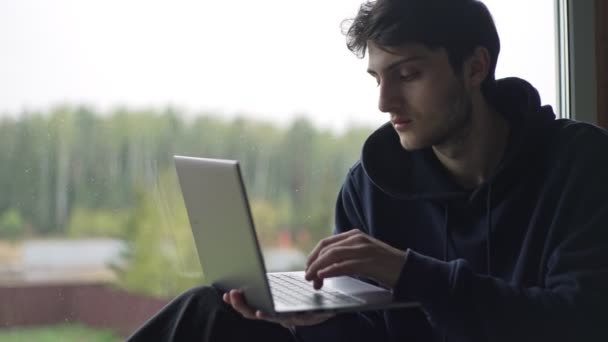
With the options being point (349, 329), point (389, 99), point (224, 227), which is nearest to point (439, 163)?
point (389, 99)

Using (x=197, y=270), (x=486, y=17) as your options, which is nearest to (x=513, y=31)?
(x=486, y=17)

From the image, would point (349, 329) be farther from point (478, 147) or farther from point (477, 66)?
point (477, 66)

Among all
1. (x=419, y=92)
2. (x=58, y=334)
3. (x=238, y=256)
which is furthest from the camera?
(x=58, y=334)

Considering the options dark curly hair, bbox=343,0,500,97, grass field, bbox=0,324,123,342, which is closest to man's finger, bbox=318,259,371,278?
dark curly hair, bbox=343,0,500,97

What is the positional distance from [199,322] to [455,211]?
1.74 feet

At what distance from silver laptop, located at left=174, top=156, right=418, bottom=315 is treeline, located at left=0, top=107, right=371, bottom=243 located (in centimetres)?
40

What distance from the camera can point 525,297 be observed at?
123 centimetres

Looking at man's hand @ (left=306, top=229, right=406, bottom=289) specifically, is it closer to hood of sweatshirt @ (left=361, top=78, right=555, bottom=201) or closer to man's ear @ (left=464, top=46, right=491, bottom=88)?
hood of sweatshirt @ (left=361, top=78, right=555, bottom=201)

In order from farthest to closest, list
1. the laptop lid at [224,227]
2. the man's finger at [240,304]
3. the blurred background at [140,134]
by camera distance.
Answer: the blurred background at [140,134], the man's finger at [240,304], the laptop lid at [224,227]

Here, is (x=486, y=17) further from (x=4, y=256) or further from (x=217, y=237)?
(x=4, y=256)

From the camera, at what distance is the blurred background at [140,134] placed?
65.8 inches

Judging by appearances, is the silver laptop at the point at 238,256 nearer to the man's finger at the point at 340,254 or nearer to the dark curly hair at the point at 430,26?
the man's finger at the point at 340,254

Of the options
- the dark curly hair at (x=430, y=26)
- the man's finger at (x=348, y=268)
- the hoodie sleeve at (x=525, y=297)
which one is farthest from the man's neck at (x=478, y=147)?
the man's finger at (x=348, y=268)

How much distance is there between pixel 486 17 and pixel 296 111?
52 centimetres
